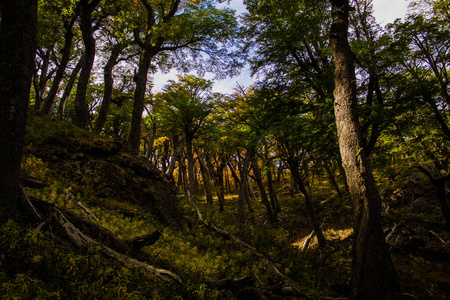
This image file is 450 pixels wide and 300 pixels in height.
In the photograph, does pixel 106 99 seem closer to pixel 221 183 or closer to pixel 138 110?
pixel 138 110

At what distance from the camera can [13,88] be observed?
2896 mm

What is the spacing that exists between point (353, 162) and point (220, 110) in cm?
1053

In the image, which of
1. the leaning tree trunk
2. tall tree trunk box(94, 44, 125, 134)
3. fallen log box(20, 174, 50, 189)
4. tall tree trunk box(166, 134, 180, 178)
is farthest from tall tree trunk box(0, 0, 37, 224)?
tall tree trunk box(166, 134, 180, 178)

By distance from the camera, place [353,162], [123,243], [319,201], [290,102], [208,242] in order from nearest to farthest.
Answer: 1. [123,243]
2. [353,162]
3. [208,242]
4. [290,102]
5. [319,201]

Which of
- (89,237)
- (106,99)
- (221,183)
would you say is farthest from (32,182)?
(221,183)

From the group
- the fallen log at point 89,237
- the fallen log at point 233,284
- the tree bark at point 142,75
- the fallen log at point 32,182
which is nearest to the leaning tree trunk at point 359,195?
the fallen log at point 233,284

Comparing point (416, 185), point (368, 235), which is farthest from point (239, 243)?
point (416, 185)

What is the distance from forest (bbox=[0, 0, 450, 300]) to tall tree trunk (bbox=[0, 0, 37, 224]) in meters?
0.02

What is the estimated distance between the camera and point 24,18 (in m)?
2.99

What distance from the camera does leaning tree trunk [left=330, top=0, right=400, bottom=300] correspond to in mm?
3635

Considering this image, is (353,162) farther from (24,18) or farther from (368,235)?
(24,18)

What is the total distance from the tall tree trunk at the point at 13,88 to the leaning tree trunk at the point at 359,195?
5569 mm

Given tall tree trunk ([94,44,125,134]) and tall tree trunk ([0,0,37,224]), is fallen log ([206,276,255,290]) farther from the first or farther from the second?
tall tree trunk ([94,44,125,134])

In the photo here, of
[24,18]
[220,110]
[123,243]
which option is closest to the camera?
[24,18]
